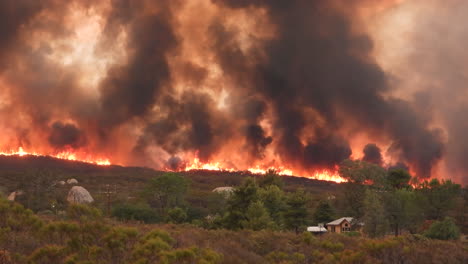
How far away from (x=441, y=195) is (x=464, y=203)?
5.48m

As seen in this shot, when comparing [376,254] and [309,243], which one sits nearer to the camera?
[376,254]

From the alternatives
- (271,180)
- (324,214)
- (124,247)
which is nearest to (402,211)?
(324,214)

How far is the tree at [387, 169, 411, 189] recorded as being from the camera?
8950cm

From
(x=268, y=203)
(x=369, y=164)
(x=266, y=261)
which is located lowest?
(x=266, y=261)

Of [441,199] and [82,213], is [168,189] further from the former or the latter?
[82,213]

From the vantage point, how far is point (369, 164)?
85.6 metres

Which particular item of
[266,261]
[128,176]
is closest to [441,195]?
[266,261]

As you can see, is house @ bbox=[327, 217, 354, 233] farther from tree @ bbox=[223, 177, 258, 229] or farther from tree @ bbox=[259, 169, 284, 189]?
tree @ bbox=[223, 177, 258, 229]

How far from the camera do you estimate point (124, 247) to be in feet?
54.3

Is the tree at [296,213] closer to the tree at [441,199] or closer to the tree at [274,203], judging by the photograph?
the tree at [274,203]

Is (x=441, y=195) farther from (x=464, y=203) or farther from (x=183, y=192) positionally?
(x=183, y=192)

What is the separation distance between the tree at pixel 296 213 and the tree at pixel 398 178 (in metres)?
34.3

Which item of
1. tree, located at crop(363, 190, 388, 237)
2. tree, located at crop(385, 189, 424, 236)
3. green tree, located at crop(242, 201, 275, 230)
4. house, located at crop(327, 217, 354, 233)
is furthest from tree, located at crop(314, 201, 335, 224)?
green tree, located at crop(242, 201, 275, 230)

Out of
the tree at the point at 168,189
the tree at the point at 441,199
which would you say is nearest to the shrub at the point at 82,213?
the tree at the point at 168,189
